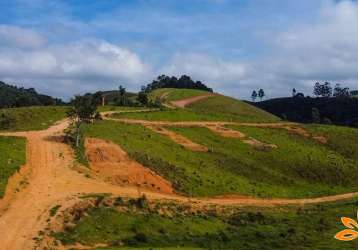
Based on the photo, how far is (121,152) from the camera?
47.0m

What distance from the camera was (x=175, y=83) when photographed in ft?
579

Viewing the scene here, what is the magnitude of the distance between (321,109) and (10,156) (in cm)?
14897

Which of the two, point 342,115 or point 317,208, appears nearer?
point 317,208

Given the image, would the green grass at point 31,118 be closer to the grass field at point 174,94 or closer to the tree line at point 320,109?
the grass field at point 174,94

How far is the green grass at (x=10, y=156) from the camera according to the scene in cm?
3594

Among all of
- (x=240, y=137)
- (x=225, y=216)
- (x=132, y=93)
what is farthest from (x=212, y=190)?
(x=132, y=93)

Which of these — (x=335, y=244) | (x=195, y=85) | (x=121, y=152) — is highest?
(x=195, y=85)

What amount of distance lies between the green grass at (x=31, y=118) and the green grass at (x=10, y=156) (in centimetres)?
882

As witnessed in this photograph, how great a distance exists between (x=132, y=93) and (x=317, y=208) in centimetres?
9886

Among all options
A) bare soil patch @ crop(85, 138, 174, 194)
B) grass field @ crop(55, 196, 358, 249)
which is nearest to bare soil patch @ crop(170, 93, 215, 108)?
bare soil patch @ crop(85, 138, 174, 194)

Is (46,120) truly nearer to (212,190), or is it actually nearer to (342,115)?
(212,190)

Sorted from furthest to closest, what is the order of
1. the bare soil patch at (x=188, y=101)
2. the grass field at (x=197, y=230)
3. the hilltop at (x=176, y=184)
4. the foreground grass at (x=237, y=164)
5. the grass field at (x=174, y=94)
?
the grass field at (x=174, y=94)
the bare soil patch at (x=188, y=101)
the foreground grass at (x=237, y=164)
the hilltop at (x=176, y=184)
the grass field at (x=197, y=230)

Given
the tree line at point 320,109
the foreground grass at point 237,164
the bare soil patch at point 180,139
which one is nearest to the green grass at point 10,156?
the foreground grass at point 237,164

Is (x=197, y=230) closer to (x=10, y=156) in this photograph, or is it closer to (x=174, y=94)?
(x=10, y=156)
